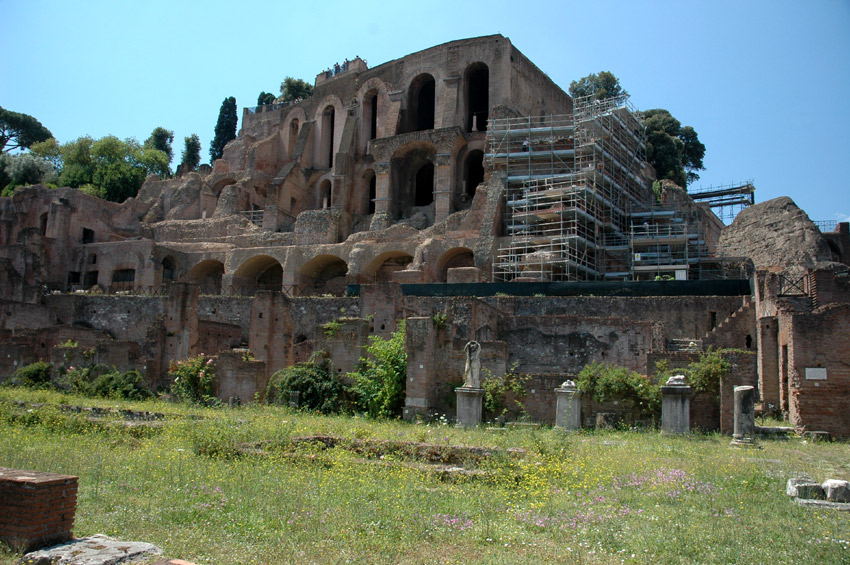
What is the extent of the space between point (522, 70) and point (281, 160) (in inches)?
765

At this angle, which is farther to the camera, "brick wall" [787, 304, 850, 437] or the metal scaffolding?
the metal scaffolding

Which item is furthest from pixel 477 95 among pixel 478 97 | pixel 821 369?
pixel 821 369

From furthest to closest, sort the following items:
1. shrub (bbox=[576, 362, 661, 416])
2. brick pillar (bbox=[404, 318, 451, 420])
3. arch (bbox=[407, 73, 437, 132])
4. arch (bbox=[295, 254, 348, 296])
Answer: arch (bbox=[407, 73, 437, 132])
arch (bbox=[295, 254, 348, 296])
brick pillar (bbox=[404, 318, 451, 420])
shrub (bbox=[576, 362, 661, 416])

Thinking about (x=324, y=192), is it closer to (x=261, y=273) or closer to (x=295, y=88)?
(x=261, y=273)

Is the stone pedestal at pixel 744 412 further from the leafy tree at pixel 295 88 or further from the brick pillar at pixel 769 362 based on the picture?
the leafy tree at pixel 295 88

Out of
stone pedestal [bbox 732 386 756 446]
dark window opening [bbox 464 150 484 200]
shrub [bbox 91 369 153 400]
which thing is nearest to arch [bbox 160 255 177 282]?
dark window opening [bbox 464 150 484 200]

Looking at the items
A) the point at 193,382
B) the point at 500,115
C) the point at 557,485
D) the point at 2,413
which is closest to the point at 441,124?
the point at 500,115

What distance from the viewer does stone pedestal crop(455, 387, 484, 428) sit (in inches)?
621

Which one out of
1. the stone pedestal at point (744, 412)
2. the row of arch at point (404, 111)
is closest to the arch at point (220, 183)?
the row of arch at point (404, 111)

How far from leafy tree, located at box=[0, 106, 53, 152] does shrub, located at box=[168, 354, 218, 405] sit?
2478 inches

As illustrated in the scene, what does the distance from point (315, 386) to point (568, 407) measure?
7.04 m

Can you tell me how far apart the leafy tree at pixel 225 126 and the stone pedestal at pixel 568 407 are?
55206 millimetres

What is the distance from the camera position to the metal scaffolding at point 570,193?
32566 millimetres

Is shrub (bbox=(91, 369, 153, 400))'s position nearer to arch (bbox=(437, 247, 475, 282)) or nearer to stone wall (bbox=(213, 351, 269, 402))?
stone wall (bbox=(213, 351, 269, 402))
